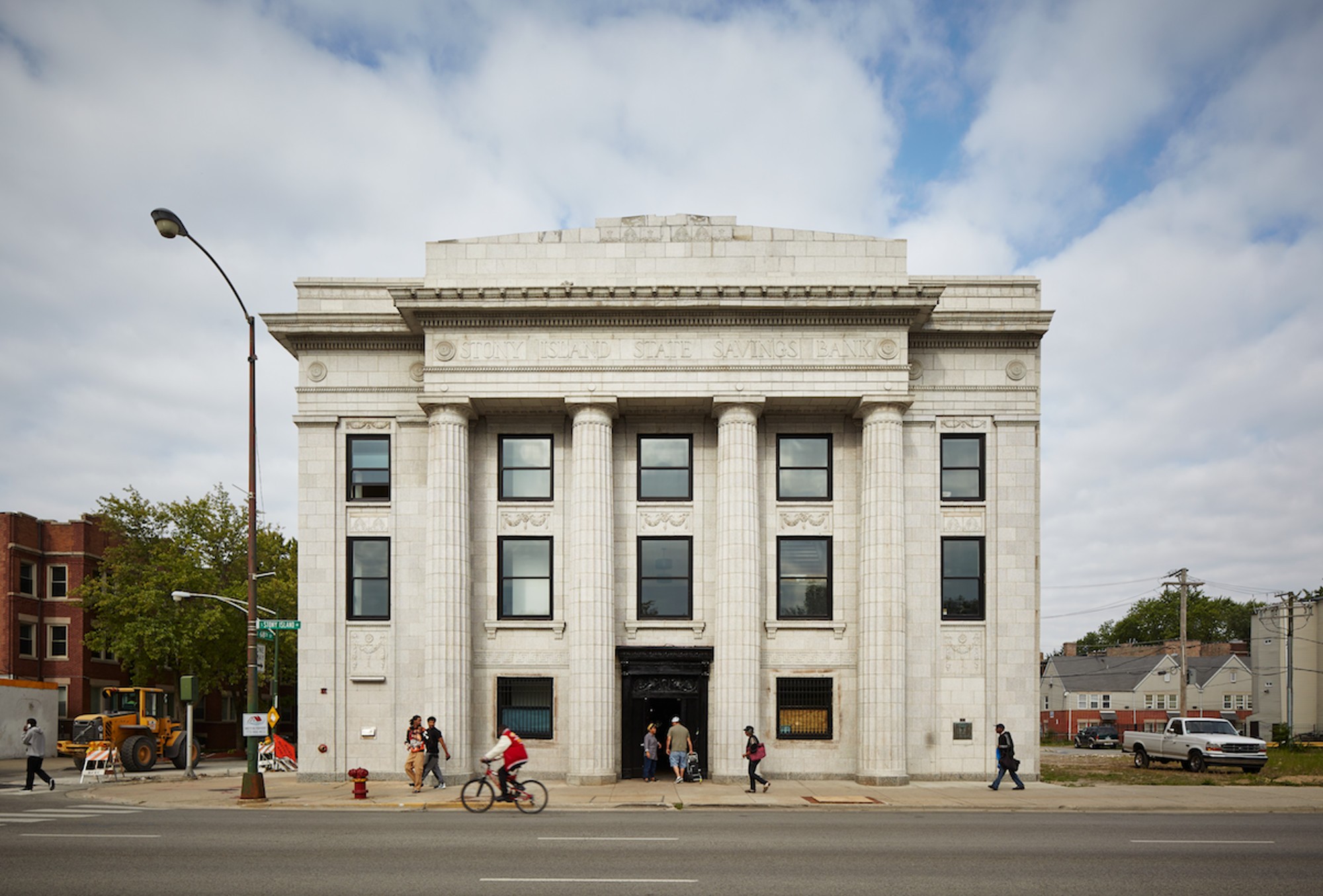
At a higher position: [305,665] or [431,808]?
[305,665]

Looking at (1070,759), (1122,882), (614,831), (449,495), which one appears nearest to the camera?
(1122,882)

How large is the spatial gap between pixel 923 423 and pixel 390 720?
57.6ft

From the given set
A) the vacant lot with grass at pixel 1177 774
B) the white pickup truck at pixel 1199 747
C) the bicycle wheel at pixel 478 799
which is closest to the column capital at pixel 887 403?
the vacant lot with grass at pixel 1177 774

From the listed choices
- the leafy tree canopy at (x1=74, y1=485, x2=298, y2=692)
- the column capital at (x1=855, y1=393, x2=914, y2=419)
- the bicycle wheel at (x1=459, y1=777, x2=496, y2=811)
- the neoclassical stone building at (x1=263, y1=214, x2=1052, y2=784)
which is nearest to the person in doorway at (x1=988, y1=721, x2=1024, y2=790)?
the neoclassical stone building at (x1=263, y1=214, x2=1052, y2=784)

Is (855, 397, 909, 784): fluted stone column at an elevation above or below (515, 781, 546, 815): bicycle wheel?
above

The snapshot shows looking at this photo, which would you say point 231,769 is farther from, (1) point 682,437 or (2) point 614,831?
(2) point 614,831

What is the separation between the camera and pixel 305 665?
28734 mm

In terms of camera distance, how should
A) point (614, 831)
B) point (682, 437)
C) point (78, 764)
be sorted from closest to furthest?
point (614, 831)
point (682, 437)
point (78, 764)

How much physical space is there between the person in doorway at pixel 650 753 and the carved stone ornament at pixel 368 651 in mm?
7829

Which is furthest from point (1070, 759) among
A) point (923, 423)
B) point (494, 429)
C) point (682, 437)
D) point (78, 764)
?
point (78, 764)

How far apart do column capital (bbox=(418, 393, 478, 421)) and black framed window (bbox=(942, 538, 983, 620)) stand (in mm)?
14302

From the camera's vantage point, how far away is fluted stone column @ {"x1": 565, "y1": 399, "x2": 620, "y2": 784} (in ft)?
89.7

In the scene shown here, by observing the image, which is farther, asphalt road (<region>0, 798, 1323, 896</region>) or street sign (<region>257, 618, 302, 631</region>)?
street sign (<region>257, 618, 302, 631</region>)

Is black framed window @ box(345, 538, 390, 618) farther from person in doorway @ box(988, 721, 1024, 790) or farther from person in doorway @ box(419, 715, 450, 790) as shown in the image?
person in doorway @ box(988, 721, 1024, 790)
